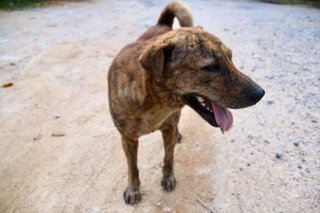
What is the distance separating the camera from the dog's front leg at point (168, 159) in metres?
3.50

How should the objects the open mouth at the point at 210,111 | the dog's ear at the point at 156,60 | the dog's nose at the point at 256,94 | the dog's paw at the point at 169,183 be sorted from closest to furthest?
the dog's ear at the point at 156,60 < the dog's nose at the point at 256,94 < the open mouth at the point at 210,111 < the dog's paw at the point at 169,183

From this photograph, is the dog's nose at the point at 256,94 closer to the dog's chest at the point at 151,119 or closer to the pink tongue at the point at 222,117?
the pink tongue at the point at 222,117

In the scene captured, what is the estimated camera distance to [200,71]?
2695 mm

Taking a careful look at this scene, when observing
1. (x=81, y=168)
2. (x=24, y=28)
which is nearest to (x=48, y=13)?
(x=24, y=28)

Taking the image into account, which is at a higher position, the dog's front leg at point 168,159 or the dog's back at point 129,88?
the dog's back at point 129,88

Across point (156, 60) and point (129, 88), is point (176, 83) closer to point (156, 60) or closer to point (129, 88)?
point (156, 60)

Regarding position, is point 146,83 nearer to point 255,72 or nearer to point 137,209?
point 137,209

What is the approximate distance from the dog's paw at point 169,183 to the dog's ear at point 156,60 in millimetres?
1297

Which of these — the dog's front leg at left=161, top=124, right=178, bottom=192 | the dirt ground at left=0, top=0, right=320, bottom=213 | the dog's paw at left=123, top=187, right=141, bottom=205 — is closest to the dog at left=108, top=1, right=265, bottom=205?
the dog's front leg at left=161, top=124, right=178, bottom=192

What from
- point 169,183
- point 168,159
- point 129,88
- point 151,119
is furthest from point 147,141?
point 129,88

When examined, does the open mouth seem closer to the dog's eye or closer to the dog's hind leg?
the dog's eye

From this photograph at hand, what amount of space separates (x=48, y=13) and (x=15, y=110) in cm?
583

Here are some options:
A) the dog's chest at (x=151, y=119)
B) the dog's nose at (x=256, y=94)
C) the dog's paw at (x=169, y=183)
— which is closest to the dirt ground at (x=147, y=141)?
the dog's paw at (x=169, y=183)

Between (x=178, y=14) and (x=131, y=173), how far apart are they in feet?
5.82
